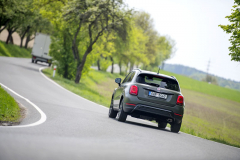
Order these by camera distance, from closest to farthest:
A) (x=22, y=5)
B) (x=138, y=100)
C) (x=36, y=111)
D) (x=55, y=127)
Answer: (x=55, y=127)
(x=138, y=100)
(x=36, y=111)
(x=22, y=5)

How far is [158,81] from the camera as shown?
10352 millimetres

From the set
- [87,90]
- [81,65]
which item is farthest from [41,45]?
[87,90]

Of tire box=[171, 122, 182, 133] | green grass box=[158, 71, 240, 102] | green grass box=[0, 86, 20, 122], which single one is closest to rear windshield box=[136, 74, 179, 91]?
tire box=[171, 122, 182, 133]

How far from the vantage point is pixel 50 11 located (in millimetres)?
31750

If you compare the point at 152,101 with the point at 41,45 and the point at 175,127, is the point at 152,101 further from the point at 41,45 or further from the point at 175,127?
the point at 41,45

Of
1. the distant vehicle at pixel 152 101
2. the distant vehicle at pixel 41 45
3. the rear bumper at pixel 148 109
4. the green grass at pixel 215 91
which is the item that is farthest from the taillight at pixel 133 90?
the green grass at pixel 215 91

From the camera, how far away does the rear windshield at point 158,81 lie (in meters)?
10.2

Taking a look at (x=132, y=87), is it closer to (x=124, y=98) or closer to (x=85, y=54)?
(x=124, y=98)

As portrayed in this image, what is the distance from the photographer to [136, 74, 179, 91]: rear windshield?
10.2m

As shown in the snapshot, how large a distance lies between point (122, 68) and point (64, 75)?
4528 cm

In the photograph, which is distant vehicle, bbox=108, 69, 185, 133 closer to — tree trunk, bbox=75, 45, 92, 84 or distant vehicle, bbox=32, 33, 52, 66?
tree trunk, bbox=75, 45, 92, 84

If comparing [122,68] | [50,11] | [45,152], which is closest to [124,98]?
[45,152]

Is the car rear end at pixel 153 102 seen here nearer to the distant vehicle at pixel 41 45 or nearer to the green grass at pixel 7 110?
the green grass at pixel 7 110

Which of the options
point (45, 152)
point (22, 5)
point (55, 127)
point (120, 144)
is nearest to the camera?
point (45, 152)
